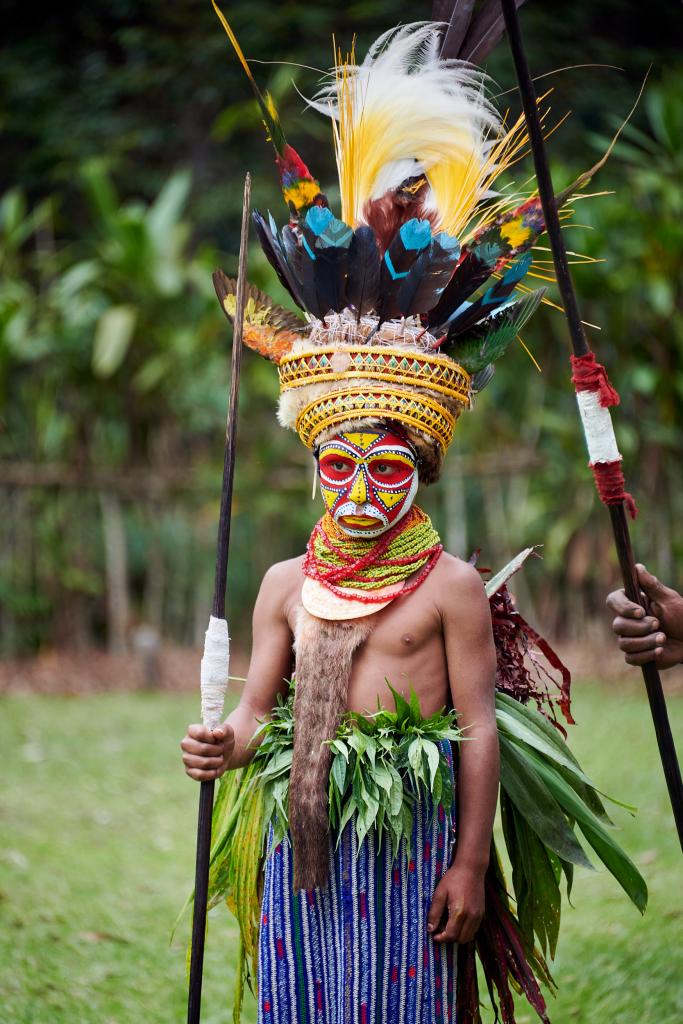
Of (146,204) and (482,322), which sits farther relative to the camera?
(146,204)

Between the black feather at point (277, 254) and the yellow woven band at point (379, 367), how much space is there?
18cm

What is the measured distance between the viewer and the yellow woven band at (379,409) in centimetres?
259

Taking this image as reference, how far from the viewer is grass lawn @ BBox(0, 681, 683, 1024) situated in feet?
12.1

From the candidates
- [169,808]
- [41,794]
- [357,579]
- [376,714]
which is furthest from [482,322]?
[41,794]

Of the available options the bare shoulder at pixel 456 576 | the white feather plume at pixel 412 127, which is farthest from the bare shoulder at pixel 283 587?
the white feather plume at pixel 412 127

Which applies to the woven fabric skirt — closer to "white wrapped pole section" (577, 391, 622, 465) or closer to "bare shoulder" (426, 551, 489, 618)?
"bare shoulder" (426, 551, 489, 618)

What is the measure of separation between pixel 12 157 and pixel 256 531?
6927mm

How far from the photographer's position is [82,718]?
7980 mm

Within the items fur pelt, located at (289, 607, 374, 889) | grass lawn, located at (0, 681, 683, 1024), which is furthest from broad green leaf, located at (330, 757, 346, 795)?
grass lawn, located at (0, 681, 683, 1024)

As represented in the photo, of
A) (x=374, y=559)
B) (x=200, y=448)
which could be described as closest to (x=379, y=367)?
(x=374, y=559)

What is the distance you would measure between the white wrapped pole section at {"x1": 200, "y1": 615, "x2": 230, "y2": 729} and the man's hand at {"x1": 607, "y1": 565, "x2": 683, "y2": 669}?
3.15 feet

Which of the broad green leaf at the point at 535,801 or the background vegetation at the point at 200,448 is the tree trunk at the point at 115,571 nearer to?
the background vegetation at the point at 200,448

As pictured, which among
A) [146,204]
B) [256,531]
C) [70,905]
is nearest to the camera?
[70,905]

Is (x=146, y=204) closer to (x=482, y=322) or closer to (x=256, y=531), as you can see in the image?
(x=256, y=531)
